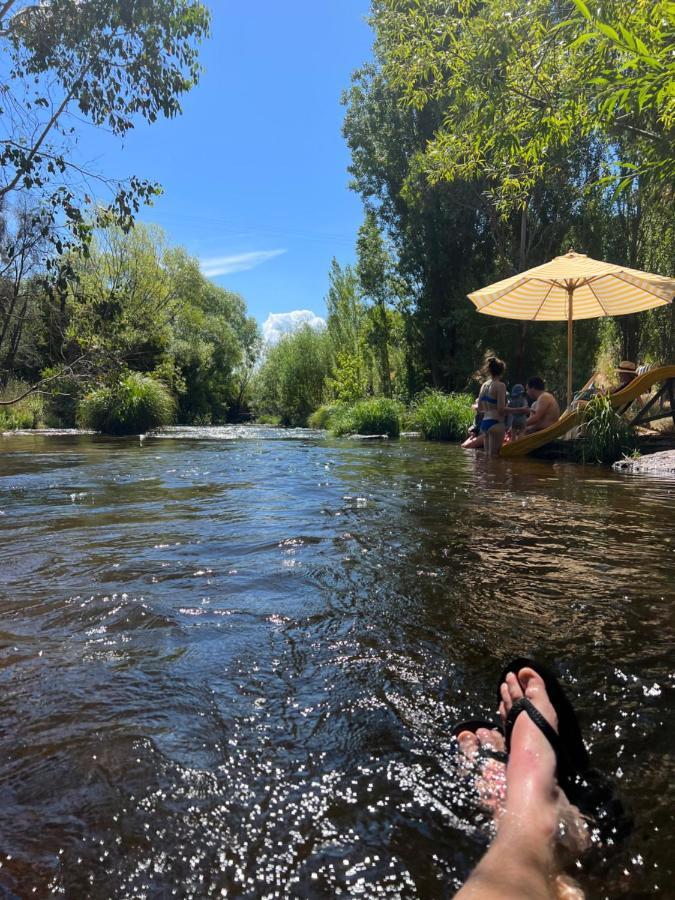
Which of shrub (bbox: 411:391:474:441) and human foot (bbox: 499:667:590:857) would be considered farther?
shrub (bbox: 411:391:474:441)

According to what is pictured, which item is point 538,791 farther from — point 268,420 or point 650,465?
point 268,420

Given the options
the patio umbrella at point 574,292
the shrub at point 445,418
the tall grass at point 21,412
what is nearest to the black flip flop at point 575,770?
the patio umbrella at point 574,292

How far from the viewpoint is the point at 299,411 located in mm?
34062

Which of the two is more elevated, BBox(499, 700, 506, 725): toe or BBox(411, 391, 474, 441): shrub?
BBox(411, 391, 474, 441): shrub

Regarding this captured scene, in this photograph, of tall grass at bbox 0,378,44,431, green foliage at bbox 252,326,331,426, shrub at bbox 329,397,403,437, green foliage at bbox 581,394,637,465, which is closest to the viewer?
green foliage at bbox 581,394,637,465

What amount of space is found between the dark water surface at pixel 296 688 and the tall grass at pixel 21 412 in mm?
23970

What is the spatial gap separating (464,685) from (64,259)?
6.97 metres

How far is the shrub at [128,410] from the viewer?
74.3 ft

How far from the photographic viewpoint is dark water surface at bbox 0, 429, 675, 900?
4.73ft

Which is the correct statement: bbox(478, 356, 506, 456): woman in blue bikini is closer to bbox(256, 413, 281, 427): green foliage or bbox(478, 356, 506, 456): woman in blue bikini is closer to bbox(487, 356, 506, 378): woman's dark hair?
bbox(487, 356, 506, 378): woman's dark hair

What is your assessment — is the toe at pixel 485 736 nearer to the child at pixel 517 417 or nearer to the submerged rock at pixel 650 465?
the submerged rock at pixel 650 465

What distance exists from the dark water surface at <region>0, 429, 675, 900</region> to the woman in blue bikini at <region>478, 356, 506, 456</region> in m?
5.15

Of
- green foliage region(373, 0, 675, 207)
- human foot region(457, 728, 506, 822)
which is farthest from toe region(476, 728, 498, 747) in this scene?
green foliage region(373, 0, 675, 207)

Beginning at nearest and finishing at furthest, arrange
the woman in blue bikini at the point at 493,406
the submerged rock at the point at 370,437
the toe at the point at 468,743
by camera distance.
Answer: the toe at the point at 468,743 → the woman in blue bikini at the point at 493,406 → the submerged rock at the point at 370,437
